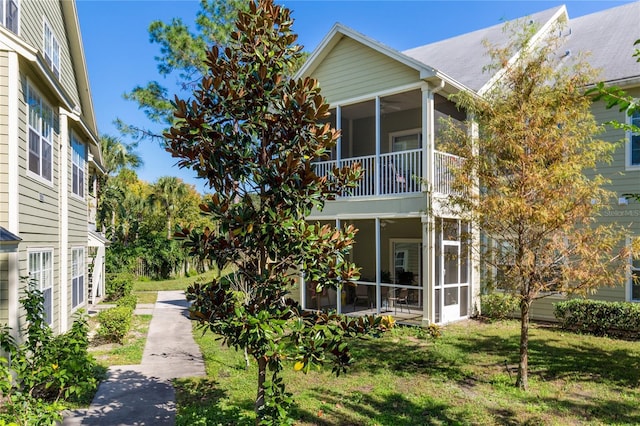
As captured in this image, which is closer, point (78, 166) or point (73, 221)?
point (73, 221)

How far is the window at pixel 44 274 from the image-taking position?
8.62 meters

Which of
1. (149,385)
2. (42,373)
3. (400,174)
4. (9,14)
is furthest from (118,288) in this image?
(42,373)

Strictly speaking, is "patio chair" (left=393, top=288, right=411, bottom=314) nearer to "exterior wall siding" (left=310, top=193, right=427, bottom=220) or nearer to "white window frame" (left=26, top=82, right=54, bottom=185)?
"exterior wall siding" (left=310, top=193, right=427, bottom=220)

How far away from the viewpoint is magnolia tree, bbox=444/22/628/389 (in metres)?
6.87

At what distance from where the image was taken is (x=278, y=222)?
411 centimetres

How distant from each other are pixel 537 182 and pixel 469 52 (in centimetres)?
1179

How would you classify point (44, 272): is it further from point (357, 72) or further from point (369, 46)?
point (369, 46)

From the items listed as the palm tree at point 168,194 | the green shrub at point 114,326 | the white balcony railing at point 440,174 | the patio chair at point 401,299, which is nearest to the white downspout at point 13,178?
the green shrub at point 114,326

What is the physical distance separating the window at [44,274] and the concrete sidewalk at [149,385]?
7.80 feet

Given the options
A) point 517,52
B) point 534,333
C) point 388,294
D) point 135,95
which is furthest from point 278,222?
point 135,95

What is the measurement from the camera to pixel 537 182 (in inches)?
269

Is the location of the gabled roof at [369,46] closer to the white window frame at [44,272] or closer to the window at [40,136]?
the window at [40,136]

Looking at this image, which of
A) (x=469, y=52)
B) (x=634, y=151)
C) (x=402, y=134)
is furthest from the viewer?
(x=469, y=52)

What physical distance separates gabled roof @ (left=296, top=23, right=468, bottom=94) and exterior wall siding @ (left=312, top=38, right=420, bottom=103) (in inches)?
8.5
